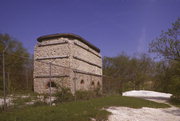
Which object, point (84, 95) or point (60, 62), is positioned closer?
point (84, 95)

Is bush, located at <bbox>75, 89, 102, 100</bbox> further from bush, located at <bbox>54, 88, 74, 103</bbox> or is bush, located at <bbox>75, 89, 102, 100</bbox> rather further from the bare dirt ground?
the bare dirt ground

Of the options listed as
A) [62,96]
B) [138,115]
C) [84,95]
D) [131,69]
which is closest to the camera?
[138,115]

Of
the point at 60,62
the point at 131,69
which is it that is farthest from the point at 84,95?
the point at 131,69

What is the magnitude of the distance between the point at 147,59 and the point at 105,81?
1779 cm

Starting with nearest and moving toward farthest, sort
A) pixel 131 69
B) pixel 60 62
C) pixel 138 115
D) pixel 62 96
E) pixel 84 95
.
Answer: pixel 138 115 → pixel 62 96 → pixel 84 95 → pixel 60 62 → pixel 131 69

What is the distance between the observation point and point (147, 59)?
97.3 feet

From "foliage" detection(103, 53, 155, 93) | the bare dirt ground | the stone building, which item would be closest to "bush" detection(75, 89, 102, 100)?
the stone building

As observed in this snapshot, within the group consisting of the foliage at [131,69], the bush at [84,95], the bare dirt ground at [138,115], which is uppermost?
the foliage at [131,69]

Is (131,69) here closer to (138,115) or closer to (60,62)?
(60,62)

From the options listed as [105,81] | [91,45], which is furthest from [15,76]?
[91,45]

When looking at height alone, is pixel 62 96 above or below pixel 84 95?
above

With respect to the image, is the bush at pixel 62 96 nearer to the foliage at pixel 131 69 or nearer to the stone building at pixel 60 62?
the stone building at pixel 60 62

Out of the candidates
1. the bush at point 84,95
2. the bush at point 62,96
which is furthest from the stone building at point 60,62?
the bush at point 62,96

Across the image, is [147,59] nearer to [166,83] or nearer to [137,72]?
[137,72]
